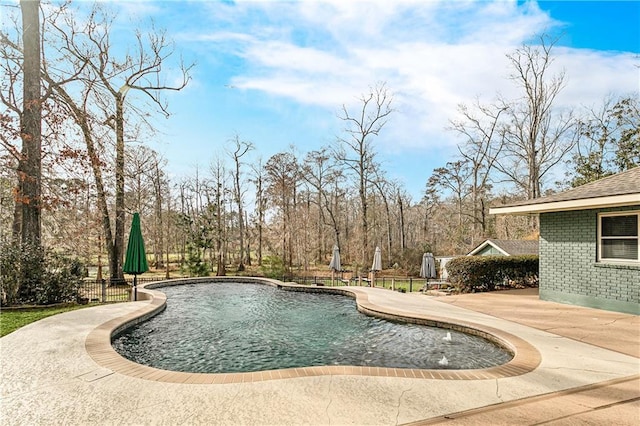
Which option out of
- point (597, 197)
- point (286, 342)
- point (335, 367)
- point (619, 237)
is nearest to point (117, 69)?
point (286, 342)

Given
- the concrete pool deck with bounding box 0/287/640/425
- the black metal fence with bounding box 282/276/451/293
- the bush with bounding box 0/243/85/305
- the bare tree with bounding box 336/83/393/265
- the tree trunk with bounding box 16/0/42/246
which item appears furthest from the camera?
the bare tree with bounding box 336/83/393/265

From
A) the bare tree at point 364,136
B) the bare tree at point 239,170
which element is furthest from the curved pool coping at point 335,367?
the bare tree at point 239,170

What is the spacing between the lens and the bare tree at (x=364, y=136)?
25.6m

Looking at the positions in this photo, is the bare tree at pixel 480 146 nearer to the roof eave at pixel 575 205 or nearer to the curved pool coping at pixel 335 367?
the roof eave at pixel 575 205

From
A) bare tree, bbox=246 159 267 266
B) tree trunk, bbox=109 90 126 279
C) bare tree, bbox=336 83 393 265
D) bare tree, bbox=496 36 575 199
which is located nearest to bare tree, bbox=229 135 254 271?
bare tree, bbox=246 159 267 266

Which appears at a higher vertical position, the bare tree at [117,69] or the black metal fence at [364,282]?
the bare tree at [117,69]

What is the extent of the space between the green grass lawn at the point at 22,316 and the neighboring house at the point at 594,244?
38.7 ft

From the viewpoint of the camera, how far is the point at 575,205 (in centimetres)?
785

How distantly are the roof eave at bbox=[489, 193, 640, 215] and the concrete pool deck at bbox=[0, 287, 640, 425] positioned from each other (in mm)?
3058

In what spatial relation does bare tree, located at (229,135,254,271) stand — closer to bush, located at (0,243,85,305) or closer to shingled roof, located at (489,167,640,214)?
bush, located at (0,243,85,305)

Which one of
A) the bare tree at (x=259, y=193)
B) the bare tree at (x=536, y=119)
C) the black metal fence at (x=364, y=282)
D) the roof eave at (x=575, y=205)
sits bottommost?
the black metal fence at (x=364, y=282)

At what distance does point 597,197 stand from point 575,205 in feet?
1.84

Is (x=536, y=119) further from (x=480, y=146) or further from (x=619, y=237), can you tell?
(x=619, y=237)

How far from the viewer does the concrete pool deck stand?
3006 millimetres
